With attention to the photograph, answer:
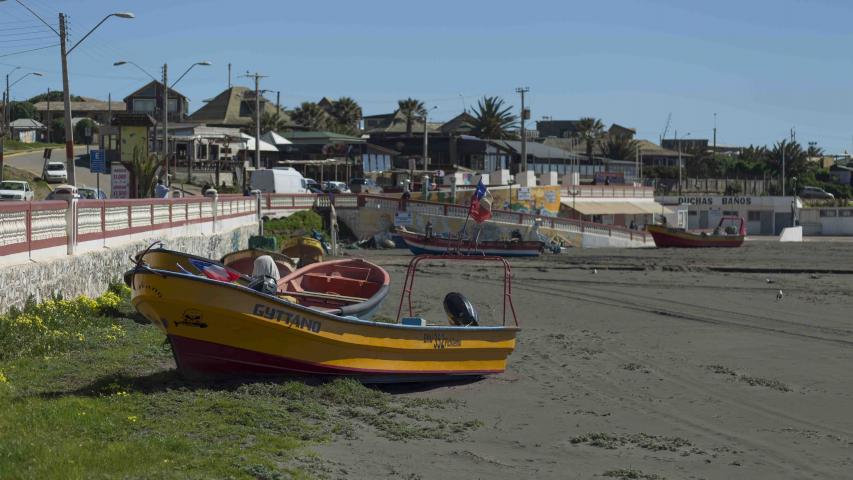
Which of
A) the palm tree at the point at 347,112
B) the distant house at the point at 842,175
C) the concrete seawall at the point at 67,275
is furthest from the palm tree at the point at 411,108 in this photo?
A: the concrete seawall at the point at 67,275

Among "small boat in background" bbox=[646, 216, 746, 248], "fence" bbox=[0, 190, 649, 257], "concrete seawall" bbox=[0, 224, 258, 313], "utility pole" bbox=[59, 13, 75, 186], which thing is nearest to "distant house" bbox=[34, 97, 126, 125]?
"small boat in background" bbox=[646, 216, 746, 248]

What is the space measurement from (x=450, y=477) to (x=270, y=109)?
10349 cm

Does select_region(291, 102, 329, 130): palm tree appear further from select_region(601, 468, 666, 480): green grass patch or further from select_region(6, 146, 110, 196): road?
select_region(601, 468, 666, 480): green grass patch

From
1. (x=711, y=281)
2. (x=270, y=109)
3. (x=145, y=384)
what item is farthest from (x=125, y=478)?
(x=270, y=109)

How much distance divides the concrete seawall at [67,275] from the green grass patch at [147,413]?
0.86 feet

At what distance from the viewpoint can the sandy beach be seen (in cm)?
1053

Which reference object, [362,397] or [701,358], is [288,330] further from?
[701,358]

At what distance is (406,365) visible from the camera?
14.1 meters

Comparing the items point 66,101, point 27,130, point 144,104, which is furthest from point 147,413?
point 27,130

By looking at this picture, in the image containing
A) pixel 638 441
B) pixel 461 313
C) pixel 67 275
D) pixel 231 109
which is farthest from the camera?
pixel 231 109

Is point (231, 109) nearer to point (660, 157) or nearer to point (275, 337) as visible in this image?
point (660, 157)

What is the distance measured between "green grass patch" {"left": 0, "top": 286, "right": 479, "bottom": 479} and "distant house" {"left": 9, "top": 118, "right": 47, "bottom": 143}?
8876 cm

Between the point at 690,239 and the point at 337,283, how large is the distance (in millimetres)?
37078

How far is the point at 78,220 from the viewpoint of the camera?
1795 centimetres
